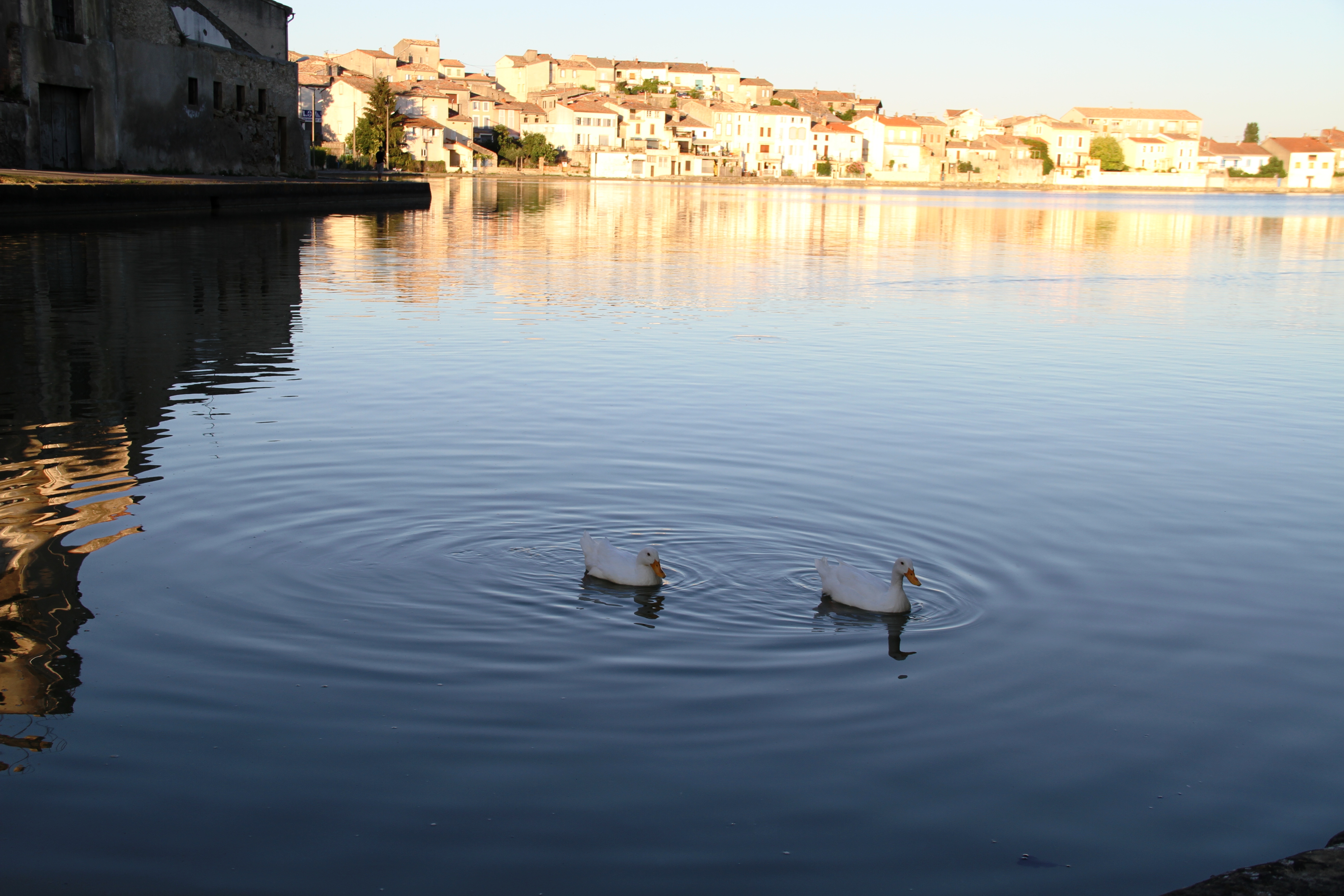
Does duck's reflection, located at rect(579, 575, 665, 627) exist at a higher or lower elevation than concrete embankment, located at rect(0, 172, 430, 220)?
lower

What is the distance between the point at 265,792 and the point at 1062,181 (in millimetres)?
150513

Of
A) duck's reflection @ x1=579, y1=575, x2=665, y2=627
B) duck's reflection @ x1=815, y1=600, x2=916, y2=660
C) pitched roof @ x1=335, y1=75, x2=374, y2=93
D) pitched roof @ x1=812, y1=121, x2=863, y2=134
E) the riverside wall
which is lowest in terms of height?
duck's reflection @ x1=815, y1=600, x2=916, y2=660

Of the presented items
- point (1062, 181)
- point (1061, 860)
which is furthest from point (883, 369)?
point (1062, 181)

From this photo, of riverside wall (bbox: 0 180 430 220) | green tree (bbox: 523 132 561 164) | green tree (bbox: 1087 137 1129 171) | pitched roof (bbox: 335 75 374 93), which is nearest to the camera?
riverside wall (bbox: 0 180 430 220)

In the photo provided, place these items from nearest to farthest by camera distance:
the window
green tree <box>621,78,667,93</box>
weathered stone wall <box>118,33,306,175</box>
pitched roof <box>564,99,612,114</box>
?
the window, weathered stone wall <box>118,33,306,175</box>, pitched roof <box>564,99,612,114</box>, green tree <box>621,78,667,93</box>

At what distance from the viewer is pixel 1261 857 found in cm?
336

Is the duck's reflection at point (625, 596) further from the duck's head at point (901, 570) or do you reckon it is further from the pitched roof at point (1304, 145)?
the pitched roof at point (1304, 145)

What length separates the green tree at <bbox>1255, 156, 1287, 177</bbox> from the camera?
527 ft

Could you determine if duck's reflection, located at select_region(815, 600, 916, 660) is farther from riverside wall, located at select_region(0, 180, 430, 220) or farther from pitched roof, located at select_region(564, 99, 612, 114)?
pitched roof, located at select_region(564, 99, 612, 114)

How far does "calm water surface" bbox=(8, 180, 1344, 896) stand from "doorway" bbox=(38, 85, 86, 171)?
17.1 m

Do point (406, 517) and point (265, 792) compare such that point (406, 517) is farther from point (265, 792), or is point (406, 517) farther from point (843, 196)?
point (843, 196)

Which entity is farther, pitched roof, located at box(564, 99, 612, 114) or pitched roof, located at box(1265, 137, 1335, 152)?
pitched roof, located at box(1265, 137, 1335, 152)

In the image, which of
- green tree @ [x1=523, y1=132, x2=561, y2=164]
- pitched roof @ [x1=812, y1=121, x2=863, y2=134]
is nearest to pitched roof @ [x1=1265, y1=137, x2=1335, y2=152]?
pitched roof @ [x1=812, y1=121, x2=863, y2=134]

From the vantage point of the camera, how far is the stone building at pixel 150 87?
1034 inches
